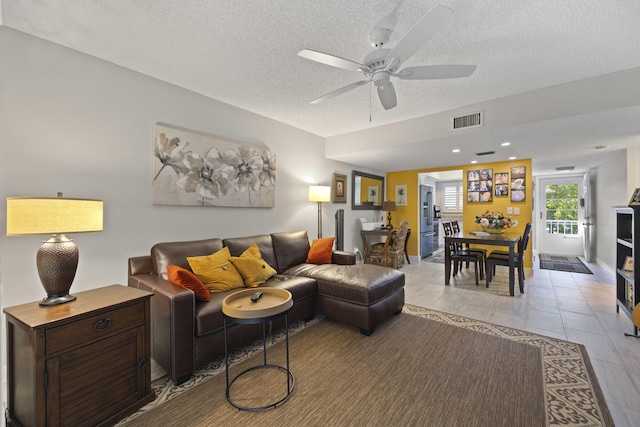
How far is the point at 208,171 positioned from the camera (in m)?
3.19

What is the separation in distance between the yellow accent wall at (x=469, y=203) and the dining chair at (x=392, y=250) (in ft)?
3.27

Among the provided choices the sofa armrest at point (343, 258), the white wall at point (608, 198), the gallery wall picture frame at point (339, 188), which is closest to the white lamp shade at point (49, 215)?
the sofa armrest at point (343, 258)

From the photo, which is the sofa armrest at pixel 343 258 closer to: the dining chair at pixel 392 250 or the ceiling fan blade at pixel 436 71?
the dining chair at pixel 392 250

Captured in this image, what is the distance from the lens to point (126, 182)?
2596 mm

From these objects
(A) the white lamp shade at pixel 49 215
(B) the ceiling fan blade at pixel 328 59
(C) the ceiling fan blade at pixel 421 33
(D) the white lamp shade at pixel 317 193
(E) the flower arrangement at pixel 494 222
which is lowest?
(E) the flower arrangement at pixel 494 222

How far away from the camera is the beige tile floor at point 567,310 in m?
1.92

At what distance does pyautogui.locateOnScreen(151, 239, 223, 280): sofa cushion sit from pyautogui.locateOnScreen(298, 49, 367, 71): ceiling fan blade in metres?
2.01

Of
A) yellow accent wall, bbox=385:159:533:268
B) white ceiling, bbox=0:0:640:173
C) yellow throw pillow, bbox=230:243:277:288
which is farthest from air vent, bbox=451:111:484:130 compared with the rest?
yellow throw pillow, bbox=230:243:277:288

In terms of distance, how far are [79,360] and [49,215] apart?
0.80 meters

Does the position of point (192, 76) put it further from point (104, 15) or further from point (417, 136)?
point (417, 136)

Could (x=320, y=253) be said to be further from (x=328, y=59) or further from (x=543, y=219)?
(x=543, y=219)

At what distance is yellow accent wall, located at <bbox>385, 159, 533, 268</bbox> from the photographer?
525cm

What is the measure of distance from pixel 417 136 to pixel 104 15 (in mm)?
3556

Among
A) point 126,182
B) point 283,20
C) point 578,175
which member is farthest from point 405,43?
point 578,175
